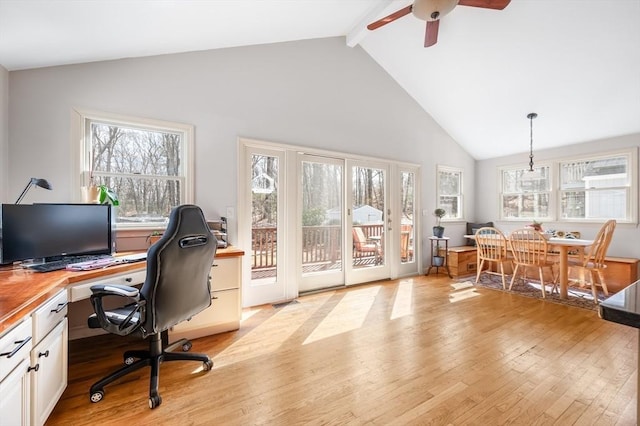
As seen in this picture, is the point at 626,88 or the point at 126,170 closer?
the point at 126,170

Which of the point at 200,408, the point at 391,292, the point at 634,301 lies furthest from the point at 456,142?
the point at 200,408

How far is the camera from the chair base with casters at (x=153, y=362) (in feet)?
5.63

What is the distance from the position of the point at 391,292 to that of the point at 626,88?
13.0 feet

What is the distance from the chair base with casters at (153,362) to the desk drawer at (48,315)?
1.60 feet

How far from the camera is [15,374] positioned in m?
1.19

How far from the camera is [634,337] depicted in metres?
2.52

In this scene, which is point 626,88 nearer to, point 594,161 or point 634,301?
point 594,161

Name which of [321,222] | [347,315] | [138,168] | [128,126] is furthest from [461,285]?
[128,126]

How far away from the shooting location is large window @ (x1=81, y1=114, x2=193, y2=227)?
2680 millimetres

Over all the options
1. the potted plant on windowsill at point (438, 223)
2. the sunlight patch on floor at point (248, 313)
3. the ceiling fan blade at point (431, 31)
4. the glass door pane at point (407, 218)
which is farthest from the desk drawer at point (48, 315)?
the potted plant on windowsill at point (438, 223)

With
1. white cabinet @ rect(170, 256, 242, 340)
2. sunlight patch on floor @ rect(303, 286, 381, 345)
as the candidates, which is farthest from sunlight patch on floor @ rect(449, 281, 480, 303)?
white cabinet @ rect(170, 256, 242, 340)

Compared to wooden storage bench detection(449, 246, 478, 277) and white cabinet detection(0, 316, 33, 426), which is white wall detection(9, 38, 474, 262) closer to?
wooden storage bench detection(449, 246, 478, 277)

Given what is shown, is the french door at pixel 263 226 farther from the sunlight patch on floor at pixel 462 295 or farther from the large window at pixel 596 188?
the large window at pixel 596 188

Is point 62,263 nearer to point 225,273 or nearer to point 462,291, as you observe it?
point 225,273
